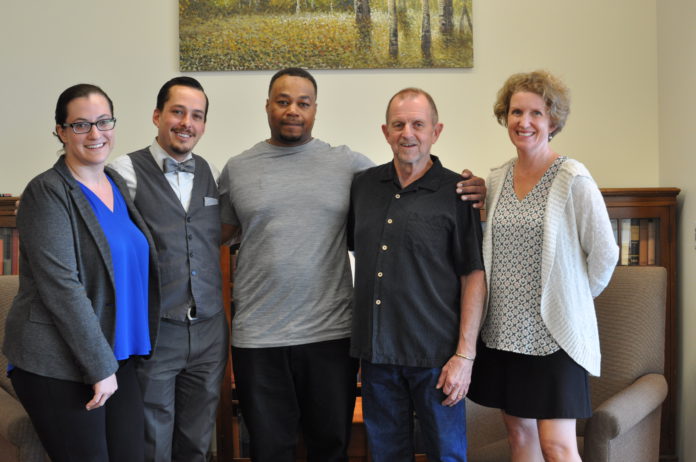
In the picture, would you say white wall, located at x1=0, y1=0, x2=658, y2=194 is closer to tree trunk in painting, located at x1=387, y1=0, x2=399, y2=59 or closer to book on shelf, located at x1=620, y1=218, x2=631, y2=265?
tree trunk in painting, located at x1=387, y1=0, x2=399, y2=59

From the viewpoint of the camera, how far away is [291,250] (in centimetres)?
215

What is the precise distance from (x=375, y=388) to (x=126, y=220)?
3.04ft

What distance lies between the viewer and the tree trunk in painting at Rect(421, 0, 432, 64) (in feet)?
10.7

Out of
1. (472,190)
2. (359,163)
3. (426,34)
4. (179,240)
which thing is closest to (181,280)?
(179,240)

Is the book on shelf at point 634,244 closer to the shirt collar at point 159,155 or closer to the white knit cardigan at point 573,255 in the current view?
the white knit cardigan at point 573,255

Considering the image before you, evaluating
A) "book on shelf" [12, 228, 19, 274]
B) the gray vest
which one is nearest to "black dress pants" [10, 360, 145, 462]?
the gray vest

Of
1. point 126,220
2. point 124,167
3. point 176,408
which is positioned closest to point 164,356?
point 176,408

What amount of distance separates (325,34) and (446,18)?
622 mm

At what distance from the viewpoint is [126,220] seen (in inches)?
75.4

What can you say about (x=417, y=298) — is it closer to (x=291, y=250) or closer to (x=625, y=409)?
(x=291, y=250)

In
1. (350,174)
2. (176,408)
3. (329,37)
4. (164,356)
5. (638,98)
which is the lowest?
(176,408)

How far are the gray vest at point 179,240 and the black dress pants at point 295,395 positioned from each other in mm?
255

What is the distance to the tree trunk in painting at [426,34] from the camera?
3273 mm

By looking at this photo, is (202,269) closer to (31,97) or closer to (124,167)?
(124,167)
